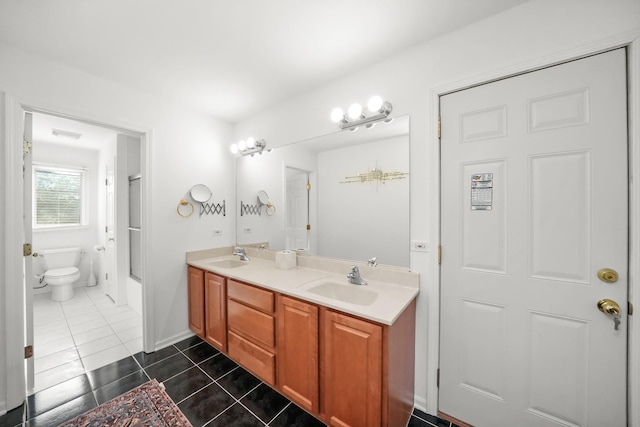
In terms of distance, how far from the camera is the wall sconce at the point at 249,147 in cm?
256

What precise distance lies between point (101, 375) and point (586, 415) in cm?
318

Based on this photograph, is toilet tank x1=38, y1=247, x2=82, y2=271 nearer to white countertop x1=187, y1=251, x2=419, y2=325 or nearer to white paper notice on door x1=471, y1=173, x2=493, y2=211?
white countertop x1=187, y1=251, x2=419, y2=325

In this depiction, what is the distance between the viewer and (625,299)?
1.10 metres

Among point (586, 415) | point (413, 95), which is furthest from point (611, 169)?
point (586, 415)

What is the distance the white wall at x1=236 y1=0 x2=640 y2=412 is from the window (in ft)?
14.8

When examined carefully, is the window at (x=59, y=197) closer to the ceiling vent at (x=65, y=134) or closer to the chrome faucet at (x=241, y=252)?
the ceiling vent at (x=65, y=134)

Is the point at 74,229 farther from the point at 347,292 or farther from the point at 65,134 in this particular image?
the point at 347,292

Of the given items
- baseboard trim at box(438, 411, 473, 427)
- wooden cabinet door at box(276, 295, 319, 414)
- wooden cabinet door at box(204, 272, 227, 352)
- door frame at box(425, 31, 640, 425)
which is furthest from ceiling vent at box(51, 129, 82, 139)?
baseboard trim at box(438, 411, 473, 427)

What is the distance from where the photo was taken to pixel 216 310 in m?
2.17

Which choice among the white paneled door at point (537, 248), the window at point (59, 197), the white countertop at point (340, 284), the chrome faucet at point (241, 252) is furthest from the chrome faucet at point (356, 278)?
the window at point (59, 197)

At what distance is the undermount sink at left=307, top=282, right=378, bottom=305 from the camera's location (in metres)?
1.64

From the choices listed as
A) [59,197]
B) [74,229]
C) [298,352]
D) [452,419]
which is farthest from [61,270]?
[452,419]

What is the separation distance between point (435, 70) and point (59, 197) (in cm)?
554

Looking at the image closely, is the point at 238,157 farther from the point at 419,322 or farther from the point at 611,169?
the point at 611,169
